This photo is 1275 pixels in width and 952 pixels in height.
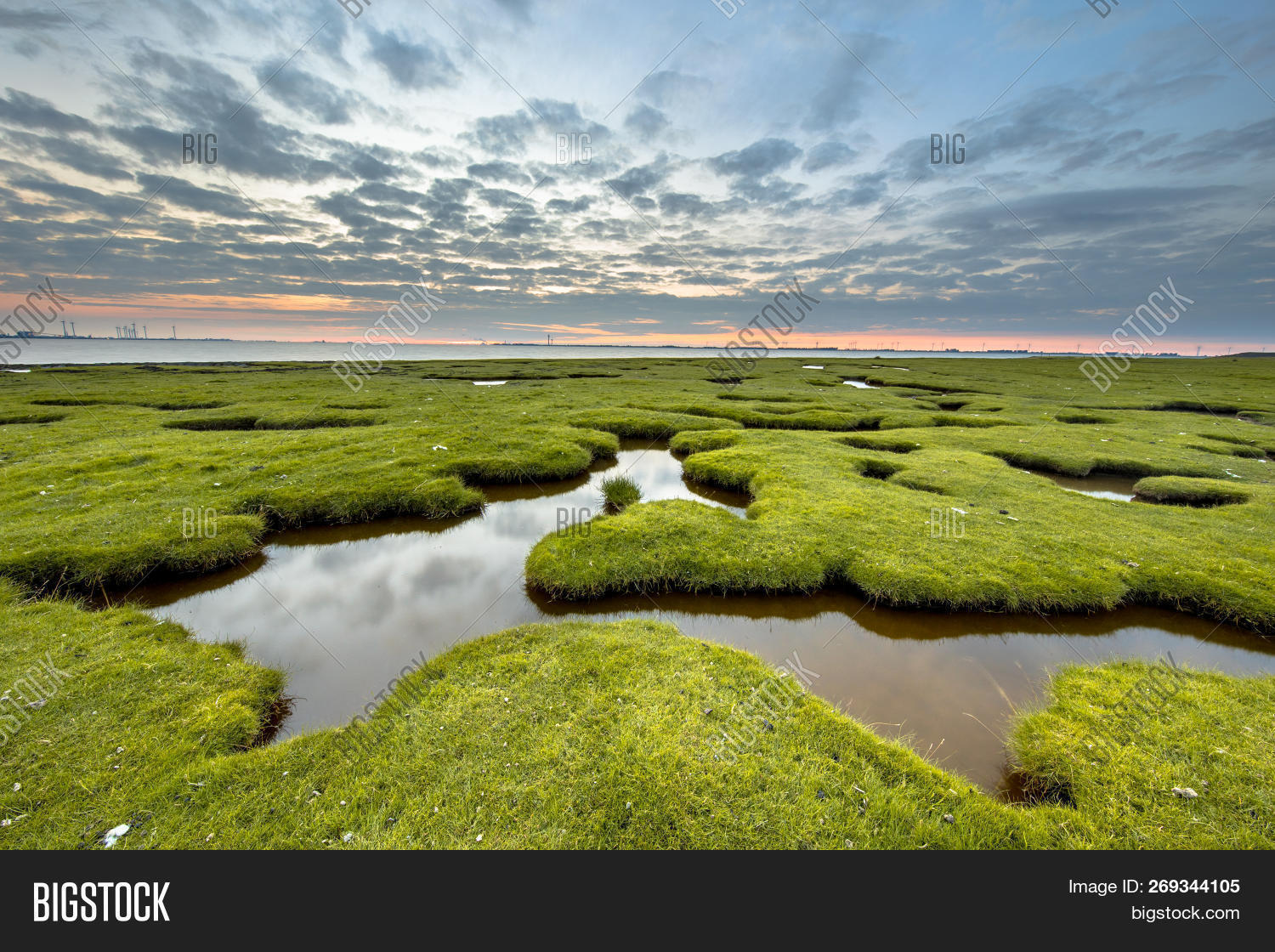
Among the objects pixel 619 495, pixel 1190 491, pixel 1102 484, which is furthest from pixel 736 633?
pixel 1102 484

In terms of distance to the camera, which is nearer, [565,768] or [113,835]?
[113,835]

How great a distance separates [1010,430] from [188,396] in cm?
5769

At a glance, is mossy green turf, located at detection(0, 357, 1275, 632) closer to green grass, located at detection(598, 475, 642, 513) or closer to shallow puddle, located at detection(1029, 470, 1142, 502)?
shallow puddle, located at detection(1029, 470, 1142, 502)

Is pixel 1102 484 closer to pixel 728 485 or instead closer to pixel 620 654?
pixel 728 485

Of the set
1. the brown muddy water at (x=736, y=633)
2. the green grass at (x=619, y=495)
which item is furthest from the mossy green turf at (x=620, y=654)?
the green grass at (x=619, y=495)

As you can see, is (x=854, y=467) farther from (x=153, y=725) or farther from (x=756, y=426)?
(x=153, y=725)

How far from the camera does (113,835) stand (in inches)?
187

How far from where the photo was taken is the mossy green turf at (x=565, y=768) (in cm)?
496

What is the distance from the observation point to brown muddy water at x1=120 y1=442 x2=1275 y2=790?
298 inches

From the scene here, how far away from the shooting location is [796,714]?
669 cm

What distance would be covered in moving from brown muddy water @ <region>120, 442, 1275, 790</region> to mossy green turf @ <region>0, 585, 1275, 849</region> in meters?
0.94

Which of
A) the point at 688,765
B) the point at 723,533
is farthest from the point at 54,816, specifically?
the point at 723,533

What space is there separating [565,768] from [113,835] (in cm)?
463

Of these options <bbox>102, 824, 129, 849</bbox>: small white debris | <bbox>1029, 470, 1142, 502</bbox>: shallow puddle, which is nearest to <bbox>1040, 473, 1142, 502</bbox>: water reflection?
<bbox>1029, 470, 1142, 502</bbox>: shallow puddle
